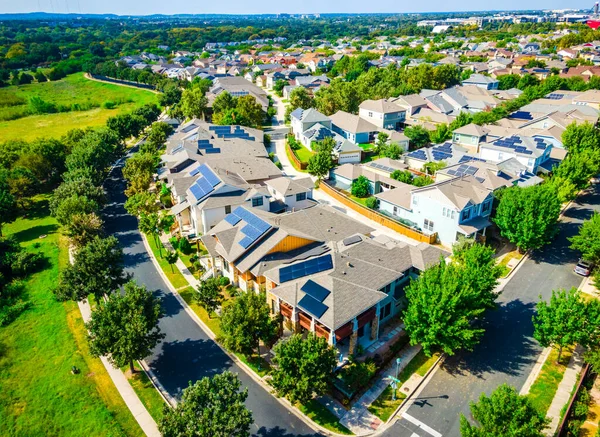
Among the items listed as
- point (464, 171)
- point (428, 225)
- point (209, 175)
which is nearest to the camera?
point (428, 225)

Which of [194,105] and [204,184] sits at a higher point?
[194,105]

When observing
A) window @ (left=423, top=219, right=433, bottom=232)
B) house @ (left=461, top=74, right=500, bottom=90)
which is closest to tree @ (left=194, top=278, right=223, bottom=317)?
window @ (left=423, top=219, right=433, bottom=232)

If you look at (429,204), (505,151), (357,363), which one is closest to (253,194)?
(429,204)

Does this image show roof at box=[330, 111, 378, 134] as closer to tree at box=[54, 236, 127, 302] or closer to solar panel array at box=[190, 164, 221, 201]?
solar panel array at box=[190, 164, 221, 201]

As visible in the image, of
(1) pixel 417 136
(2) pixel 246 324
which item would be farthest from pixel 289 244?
(1) pixel 417 136

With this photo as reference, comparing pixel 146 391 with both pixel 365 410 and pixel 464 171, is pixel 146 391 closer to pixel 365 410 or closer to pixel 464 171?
pixel 365 410
